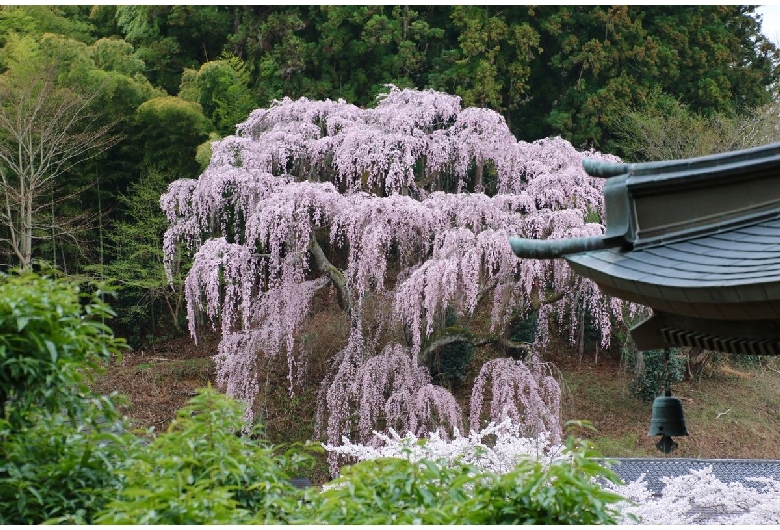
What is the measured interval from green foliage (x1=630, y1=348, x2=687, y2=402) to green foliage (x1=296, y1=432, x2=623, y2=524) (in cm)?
977

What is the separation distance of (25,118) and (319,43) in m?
5.00

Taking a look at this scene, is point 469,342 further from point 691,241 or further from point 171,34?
point 171,34

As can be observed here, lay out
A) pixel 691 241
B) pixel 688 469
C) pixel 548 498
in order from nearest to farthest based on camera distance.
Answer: pixel 548 498 → pixel 691 241 → pixel 688 469

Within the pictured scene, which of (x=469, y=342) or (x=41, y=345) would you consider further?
(x=469, y=342)

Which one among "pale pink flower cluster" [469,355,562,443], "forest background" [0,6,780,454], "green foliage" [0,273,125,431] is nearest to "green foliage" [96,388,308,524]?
"green foliage" [0,273,125,431]

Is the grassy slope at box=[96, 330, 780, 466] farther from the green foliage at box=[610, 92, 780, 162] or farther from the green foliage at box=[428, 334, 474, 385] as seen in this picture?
the green foliage at box=[610, 92, 780, 162]

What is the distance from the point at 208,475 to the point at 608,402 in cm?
1034

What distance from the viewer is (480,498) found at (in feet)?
6.57

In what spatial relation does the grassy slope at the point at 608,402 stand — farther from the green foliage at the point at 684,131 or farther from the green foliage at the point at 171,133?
the green foliage at the point at 684,131

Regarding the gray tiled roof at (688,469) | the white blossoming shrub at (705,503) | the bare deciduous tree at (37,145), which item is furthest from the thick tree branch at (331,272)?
the bare deciduous tree at (37,145)

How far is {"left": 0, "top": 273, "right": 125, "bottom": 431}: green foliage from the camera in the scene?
2215 millimetres

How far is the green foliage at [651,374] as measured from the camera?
11594 mm

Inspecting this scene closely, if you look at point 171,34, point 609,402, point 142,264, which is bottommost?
point 609,402

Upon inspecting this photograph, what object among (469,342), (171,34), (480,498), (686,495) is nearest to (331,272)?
(469,342)
